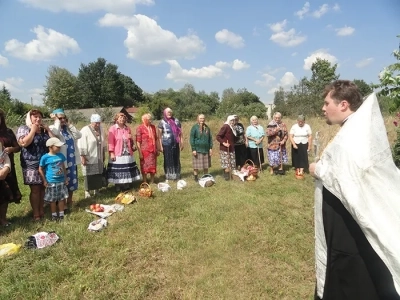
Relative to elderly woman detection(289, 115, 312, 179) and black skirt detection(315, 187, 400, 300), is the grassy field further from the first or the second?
elderly woman detection(289, 115, 312, 179)

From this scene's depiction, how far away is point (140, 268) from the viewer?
3.83 metres

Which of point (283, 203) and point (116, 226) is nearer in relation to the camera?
point (116, 226)

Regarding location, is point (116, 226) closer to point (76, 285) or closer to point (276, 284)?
point (76, 285)

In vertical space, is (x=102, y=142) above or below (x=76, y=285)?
above

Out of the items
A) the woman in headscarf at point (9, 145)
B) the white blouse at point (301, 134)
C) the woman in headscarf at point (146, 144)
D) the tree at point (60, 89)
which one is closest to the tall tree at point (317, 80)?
the white blouse at point (301, 134)

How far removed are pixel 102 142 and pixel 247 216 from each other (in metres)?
3.45

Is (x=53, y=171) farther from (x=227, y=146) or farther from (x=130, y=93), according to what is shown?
(x=130, y=93)

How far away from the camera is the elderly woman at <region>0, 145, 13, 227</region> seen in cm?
447

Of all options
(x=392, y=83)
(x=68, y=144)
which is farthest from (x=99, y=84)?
(x=392, y=83)

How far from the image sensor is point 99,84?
6162 centimetres

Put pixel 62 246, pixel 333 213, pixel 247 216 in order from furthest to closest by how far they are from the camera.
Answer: pixel 247 216 → pixel 62 246 → pixel 333 213

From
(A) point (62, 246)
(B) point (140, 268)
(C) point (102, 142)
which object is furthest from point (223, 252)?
(C) point (102, 142)

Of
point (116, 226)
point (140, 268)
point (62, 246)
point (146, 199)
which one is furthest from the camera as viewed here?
point (146, 199)

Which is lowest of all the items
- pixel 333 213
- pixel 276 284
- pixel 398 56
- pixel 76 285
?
pixel 276 284
